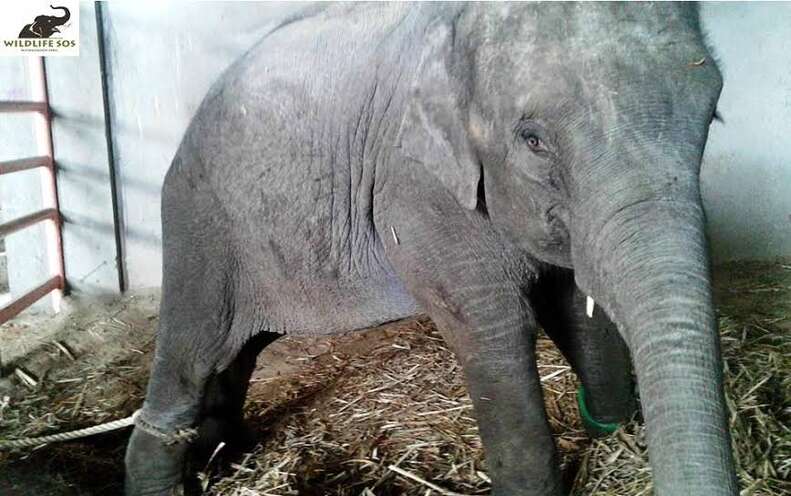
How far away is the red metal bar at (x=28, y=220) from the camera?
3.83m

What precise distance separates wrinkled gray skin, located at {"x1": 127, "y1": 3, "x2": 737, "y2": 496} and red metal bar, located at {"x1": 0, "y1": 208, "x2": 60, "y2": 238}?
1.55 meters

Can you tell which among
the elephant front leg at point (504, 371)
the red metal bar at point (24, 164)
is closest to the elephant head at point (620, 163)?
the elephant front leg at point (504, 371)

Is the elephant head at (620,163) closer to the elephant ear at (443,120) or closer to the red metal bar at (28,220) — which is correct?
the elephant ear at (443,120)

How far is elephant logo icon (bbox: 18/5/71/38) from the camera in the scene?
2641 mm

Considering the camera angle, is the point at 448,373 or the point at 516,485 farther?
the point at 448,373

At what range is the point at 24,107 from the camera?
412cm

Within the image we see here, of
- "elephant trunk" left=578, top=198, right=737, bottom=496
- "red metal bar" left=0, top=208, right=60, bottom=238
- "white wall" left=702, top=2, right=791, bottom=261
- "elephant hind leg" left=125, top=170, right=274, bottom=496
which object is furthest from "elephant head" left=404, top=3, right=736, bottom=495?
"white wall" left=702, top=2, right=791, bottom=261

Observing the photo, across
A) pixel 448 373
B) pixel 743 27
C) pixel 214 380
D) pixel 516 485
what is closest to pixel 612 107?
pixel 516 485

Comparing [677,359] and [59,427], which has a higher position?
[677,359]

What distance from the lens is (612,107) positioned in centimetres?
157

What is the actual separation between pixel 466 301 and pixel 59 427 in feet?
6.87

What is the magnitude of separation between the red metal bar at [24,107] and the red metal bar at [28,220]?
1.82ft

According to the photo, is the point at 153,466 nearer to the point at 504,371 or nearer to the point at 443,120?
the point at 504,371

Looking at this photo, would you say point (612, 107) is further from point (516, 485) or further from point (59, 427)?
point (59, 427)
